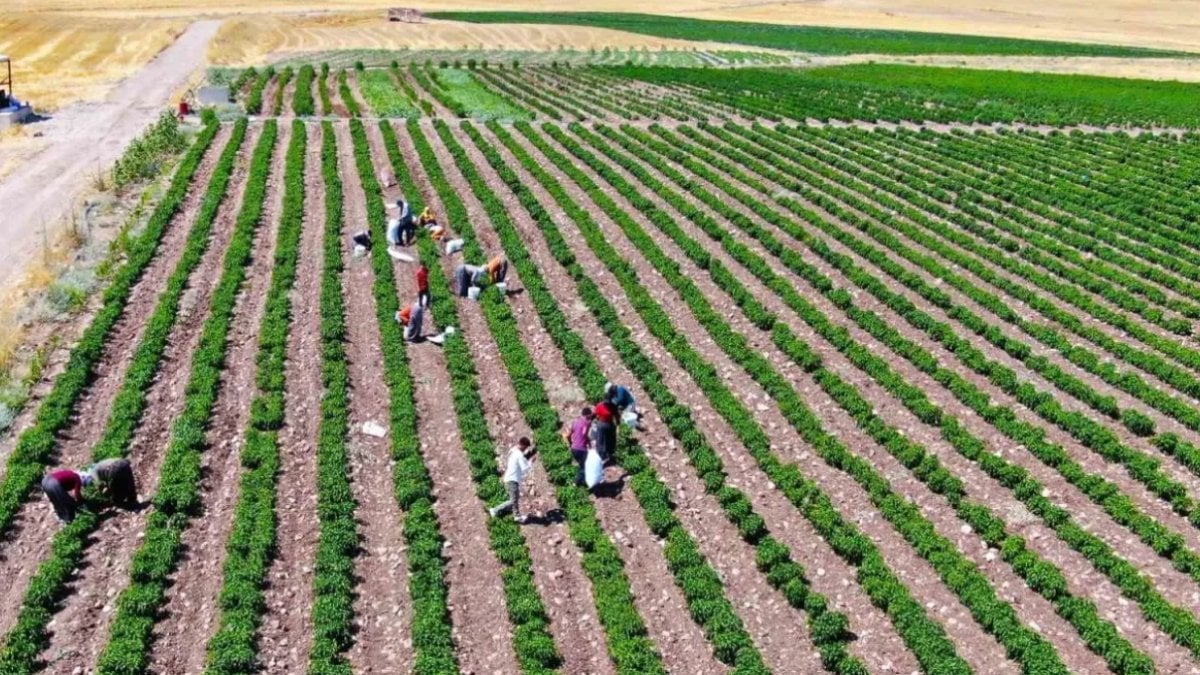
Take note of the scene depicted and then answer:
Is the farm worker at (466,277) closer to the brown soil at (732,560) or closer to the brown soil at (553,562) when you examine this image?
the brown soil at (553,562)

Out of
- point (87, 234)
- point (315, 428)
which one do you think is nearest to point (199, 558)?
point (315, 428)

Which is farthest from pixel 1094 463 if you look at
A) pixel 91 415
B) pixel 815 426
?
pixel 91 415

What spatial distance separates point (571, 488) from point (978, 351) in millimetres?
Answer: 10257

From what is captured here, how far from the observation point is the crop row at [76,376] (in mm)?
16641

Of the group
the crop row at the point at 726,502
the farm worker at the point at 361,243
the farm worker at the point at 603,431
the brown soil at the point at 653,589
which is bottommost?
the farm worker at the point at 361,243

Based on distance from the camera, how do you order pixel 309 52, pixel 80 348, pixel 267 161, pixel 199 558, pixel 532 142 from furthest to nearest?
pixel 309 52 < pixel 532 142 < pixel 267 161 < pixel 80 348 < pixel 199 558

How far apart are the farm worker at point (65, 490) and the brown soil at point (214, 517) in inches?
67.4

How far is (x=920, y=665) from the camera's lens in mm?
13297

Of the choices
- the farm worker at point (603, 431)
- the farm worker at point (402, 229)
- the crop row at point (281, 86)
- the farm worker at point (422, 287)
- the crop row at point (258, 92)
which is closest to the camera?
the farm worker at point (603, 431)

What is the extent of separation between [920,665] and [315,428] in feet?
→ 36.8

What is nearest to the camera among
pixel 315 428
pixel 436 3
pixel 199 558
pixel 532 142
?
pixel 199 558

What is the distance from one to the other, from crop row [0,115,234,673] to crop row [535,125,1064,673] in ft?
34.7

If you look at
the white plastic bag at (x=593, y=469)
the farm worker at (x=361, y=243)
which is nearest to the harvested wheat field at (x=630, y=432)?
the white plastic bag at (x=593, y=469)

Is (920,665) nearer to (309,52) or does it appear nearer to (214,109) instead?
(214,109)
